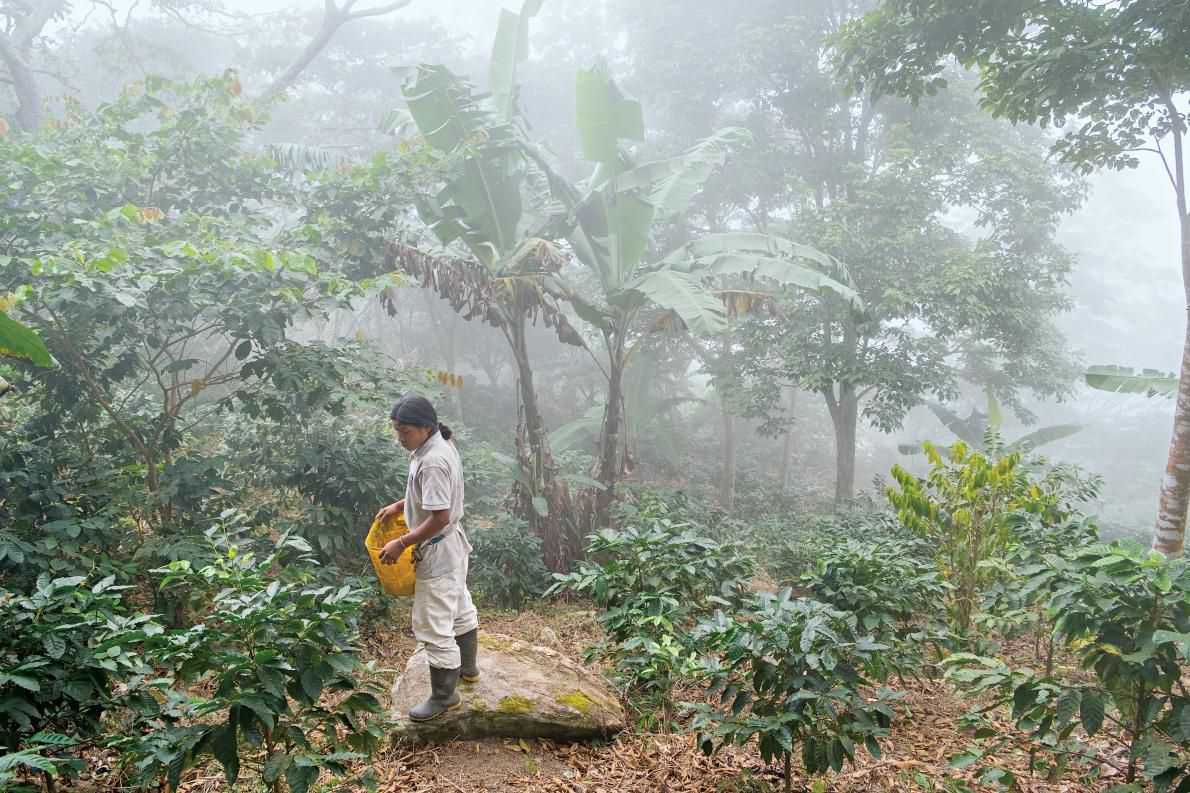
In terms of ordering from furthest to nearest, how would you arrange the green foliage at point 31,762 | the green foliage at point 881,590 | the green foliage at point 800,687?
1. the green foliage at point 881,590
2. the green foliage at point 800,687
3. the green foliage at point 31,762

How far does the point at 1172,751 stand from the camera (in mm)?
2205

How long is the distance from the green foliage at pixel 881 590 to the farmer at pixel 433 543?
178 centimetres

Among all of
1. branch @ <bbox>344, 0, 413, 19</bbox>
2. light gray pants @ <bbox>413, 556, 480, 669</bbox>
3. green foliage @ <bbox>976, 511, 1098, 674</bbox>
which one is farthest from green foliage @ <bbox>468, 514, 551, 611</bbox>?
branch @ <bbox>344, 0, 413, 19</bbox>

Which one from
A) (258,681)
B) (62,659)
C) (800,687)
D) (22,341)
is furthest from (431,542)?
(22,341)

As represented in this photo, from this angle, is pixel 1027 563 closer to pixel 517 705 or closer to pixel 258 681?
pixel 517 705

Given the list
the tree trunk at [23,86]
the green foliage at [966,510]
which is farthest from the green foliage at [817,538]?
the tree trunk at [23,86]

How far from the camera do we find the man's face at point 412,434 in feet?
10.5

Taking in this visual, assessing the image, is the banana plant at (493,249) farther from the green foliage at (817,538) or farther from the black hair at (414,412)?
the black hair at (414,412)

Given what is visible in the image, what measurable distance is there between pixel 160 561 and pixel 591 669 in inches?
98.8

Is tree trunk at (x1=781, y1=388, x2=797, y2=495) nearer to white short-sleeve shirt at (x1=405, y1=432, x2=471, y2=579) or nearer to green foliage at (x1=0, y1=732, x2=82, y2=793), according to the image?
white short-sleeve shirt at (x1=405, y1=432, x2=471, y2=579)

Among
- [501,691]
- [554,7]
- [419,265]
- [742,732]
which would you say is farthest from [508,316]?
[554,7]

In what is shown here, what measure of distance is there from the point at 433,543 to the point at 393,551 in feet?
0.61

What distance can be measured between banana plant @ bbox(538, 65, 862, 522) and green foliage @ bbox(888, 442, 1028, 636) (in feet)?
7.10

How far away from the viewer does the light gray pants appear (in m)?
3.23
